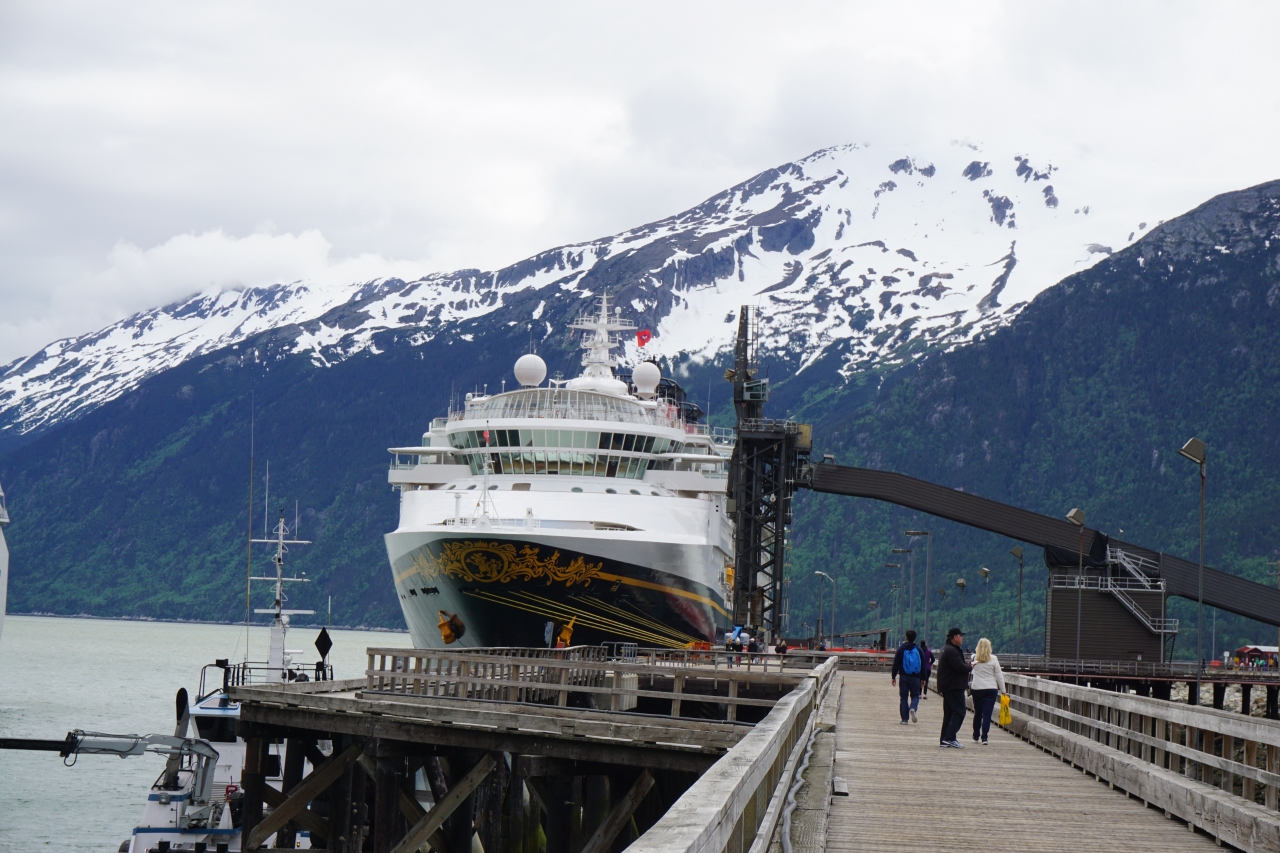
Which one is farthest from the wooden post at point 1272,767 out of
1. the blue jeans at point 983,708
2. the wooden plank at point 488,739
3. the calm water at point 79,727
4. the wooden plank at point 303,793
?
the calm water at point 79,727

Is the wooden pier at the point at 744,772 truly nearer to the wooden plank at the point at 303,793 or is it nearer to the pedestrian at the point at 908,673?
the wooden plank at the point at 303,793

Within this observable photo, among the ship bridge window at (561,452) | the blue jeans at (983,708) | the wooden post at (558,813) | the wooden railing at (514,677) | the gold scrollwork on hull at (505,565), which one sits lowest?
the wooden post at (558,813)

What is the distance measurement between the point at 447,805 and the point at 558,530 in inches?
1197

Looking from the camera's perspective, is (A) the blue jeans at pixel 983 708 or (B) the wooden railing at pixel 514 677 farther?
(B) the wooden railing at pixel 514 677

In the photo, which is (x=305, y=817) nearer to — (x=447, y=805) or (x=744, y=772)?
(x=447, y=805)

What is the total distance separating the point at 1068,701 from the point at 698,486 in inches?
1818

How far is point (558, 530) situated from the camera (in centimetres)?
5572

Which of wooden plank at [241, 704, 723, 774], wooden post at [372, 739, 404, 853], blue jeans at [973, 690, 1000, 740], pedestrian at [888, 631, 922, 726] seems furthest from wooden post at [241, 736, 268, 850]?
blue jeans at [973, 690, 1000, 740]

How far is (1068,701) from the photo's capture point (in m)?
24.2

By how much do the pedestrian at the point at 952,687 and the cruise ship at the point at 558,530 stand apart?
1304 inches

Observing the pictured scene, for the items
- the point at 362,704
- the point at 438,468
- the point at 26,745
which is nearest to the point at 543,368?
the point at 438,468

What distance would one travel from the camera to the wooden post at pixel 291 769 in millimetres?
28844

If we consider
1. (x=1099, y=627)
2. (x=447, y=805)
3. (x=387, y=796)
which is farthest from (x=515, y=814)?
(x=1099, y=627)

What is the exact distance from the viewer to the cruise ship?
2179 inches
